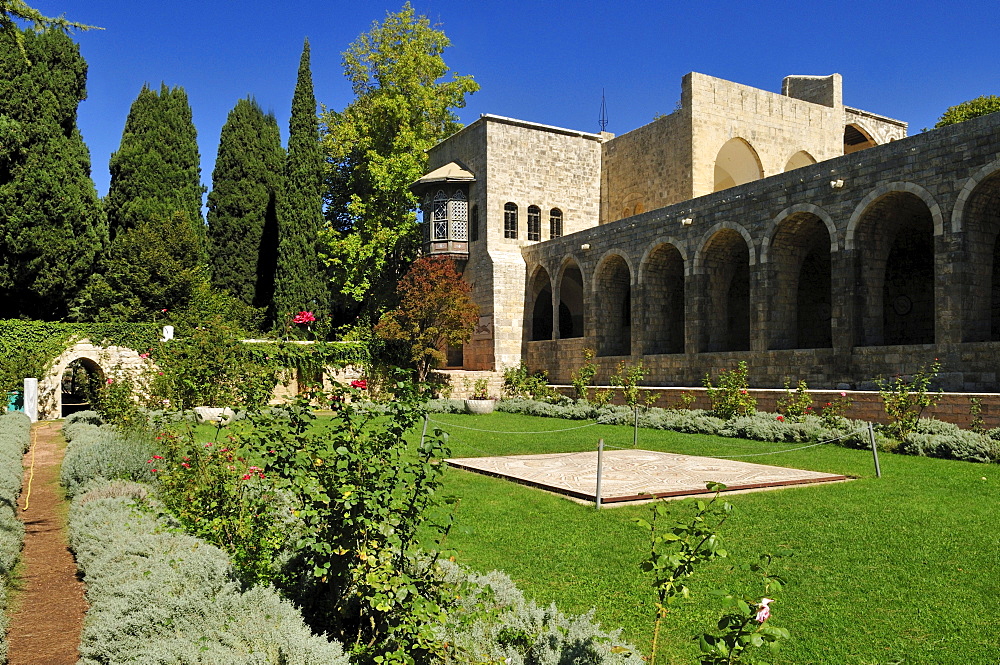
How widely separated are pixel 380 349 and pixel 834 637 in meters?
22.9

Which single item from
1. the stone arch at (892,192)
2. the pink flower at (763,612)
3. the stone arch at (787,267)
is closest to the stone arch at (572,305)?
the stone arch at (787,267)

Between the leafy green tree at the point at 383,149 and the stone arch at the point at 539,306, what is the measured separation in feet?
20.2

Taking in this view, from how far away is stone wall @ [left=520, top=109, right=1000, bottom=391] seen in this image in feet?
45.2

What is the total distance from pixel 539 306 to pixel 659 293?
8612 mm

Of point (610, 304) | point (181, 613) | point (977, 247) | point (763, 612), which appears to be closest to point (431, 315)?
point (610, 304)

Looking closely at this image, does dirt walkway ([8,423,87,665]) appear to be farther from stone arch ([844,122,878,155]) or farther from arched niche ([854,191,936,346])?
stone arch ([844,122,878,155])

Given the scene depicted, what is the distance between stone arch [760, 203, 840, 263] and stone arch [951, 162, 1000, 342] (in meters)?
2.68

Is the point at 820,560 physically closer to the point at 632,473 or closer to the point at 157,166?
the point at 632,473

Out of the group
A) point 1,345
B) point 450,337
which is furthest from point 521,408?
point 1,345

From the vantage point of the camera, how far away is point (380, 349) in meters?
26.0

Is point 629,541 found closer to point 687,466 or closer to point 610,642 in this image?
point 610,642

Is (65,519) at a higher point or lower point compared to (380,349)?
lower

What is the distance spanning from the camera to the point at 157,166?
31.5m

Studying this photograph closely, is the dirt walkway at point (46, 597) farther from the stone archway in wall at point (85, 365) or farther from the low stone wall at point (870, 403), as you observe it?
the low stone wall at point (870, 403)
